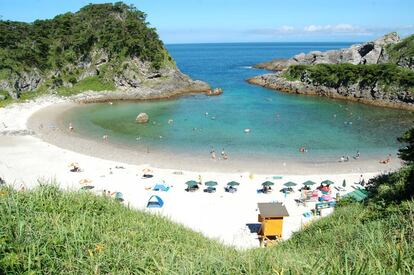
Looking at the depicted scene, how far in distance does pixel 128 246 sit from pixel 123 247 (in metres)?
0.10

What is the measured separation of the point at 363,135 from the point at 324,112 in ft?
42.9

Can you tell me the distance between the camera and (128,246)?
7.04 meters

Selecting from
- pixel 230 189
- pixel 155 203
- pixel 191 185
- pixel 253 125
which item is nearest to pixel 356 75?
pixel 253 125

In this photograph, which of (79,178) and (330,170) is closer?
(79,178)

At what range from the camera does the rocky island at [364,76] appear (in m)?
61.7

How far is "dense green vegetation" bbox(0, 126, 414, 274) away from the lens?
5.69 m

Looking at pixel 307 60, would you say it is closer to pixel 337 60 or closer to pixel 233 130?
pixel 337 60

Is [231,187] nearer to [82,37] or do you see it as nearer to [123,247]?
[123,247]

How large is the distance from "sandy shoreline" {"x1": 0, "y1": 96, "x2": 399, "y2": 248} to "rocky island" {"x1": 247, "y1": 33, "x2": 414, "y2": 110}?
107 feet

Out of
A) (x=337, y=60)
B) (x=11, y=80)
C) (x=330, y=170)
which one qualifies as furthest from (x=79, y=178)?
(x=337, y=60)

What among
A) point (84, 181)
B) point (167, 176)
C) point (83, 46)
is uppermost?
point (83, 46)

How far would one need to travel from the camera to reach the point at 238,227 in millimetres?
21672

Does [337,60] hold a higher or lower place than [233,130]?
higher

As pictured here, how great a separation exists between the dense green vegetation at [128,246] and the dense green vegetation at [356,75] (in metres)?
59.0
